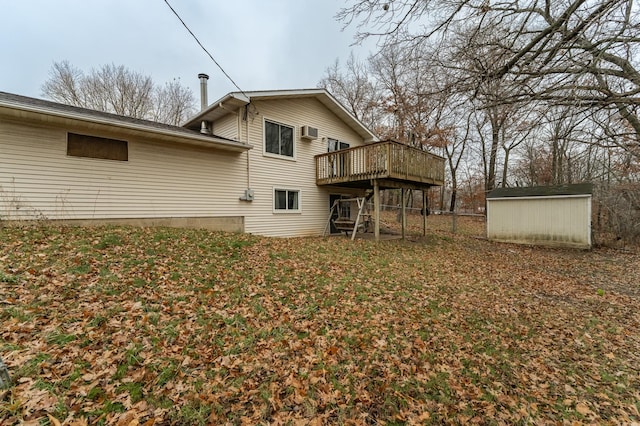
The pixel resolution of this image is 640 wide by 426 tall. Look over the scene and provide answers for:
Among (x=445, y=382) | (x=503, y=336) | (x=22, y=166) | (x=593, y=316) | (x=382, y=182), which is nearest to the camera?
(x=445, y=382)

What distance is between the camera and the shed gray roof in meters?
11.0

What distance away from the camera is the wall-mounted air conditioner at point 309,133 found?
11.4 m

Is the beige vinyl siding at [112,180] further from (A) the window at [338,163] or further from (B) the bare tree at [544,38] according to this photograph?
(B) the bare tree at [544,38]

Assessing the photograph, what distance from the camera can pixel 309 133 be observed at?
1155 centimetres

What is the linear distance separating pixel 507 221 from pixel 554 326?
397 inches

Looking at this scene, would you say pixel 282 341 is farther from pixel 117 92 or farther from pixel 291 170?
pixel 117 92

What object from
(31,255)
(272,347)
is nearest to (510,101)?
(272,347)

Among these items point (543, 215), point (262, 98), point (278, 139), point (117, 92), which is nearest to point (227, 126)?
point (262, 98)

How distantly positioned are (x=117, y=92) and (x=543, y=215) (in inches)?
1197

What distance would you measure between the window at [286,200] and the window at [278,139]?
1.53 meters

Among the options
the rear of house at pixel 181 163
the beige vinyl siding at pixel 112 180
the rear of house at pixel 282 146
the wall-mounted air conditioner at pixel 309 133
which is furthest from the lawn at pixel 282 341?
the wall-mounted air conditioner at pixel 309 133

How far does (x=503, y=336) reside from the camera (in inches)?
155

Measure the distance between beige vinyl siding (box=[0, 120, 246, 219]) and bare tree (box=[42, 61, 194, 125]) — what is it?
18.8m

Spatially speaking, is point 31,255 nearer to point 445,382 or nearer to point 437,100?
point 445,382
